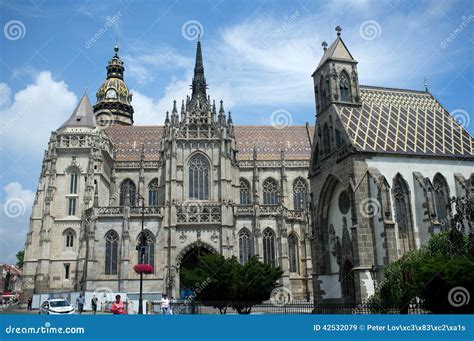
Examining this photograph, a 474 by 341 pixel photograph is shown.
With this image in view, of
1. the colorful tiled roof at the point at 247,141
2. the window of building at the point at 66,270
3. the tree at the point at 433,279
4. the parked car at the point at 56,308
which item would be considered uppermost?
the colorful tiled roof at the point at 247,141

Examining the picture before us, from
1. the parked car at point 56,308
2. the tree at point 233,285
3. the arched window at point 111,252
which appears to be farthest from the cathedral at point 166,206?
the parked car at point 56,308

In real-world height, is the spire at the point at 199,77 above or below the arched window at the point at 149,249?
above

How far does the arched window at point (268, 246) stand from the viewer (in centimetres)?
4134

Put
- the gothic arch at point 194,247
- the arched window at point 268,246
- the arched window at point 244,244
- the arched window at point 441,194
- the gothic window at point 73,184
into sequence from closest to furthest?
the arched window at point 441,194
the gothic arch at point 194,247
the arched window at point 268,246
the arched window at point 244,244
the gothic window at point 73,184

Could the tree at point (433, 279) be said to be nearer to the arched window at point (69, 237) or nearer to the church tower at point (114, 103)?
the arched window at point (69, 237)

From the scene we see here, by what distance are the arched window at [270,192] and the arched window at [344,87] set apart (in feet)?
75.7

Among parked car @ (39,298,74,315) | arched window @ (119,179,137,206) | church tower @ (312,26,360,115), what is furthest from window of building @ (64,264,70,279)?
church tower @ (312,26,360,115)

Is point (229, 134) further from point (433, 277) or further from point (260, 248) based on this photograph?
point (433, 277)

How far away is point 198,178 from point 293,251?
12.2m

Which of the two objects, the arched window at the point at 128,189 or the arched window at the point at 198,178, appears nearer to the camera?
the arched window at the point at 198,178

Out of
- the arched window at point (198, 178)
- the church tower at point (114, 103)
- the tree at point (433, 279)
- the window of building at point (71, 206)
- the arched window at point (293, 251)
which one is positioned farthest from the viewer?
the church tower at point (114, 103)

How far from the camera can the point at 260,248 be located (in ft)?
134

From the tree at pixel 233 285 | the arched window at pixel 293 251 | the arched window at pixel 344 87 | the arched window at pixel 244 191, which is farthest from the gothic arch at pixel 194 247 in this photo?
the arched window at pixel 344 87

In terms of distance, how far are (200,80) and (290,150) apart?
15.2 m
